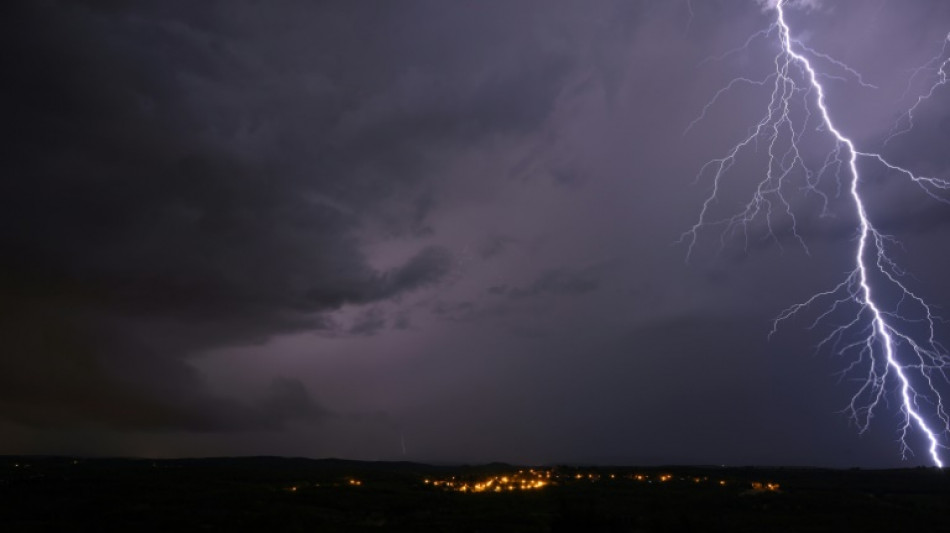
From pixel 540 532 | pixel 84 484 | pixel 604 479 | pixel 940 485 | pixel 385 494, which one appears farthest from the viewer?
pixel 604 479

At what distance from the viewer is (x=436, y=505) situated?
41.5 metres

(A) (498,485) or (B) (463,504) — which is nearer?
(B) (463,504)

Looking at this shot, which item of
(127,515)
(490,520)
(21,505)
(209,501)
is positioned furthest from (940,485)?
(21,505)

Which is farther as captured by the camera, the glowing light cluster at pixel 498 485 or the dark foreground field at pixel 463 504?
the glowing light cluster at pixel 498 485

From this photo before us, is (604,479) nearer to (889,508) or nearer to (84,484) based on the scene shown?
(889,508)

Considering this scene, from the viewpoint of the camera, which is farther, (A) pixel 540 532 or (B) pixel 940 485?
(B) pixel 940 485

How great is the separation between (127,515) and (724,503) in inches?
1460

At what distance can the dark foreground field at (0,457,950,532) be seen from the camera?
3297 cm

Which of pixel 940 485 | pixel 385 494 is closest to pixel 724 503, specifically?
pixel 385 494

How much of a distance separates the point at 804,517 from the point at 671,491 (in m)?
13.4

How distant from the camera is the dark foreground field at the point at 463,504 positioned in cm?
3297

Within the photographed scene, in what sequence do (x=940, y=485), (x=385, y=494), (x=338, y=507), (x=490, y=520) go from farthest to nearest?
(x=940, y=485) → (x=385, y=494) → (x=338, y=507) → (x=490, y=520)

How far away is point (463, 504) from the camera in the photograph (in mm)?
42188

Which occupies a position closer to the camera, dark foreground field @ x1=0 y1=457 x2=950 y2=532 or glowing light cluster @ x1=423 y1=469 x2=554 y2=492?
dark foreground field @ x1=0 y1=457 x2=950 y2=532
